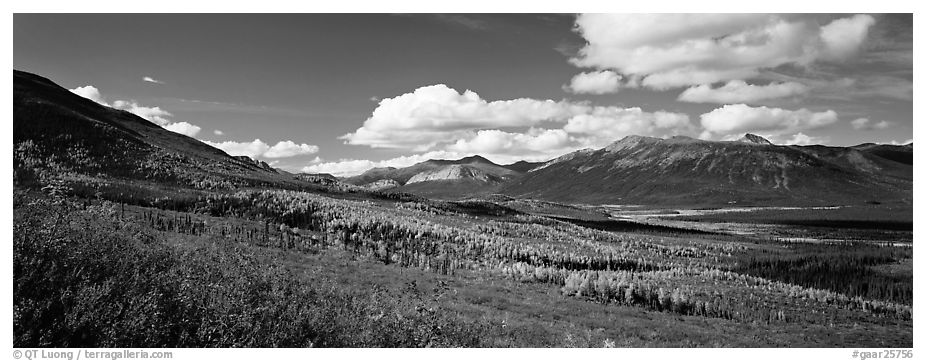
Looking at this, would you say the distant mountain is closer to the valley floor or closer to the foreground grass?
the valley floor

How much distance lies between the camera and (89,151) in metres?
69.3

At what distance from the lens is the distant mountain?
59.6 meters

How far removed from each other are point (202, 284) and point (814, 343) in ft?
74.2

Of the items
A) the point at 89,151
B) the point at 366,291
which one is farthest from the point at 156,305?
the point at 89,151

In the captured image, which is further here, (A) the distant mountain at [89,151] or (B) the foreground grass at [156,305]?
(A) the distant mountain at [89,151]

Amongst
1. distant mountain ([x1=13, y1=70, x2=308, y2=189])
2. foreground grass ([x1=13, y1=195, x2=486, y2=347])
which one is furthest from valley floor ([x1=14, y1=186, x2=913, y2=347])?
distant mountain ([x1=13, y1=70, x2=308, y2=189])

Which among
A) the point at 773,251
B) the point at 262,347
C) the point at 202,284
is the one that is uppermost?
the point at 202,284

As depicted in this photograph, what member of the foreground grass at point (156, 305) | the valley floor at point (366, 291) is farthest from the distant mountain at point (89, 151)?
the foreground grass at point (156, 305)

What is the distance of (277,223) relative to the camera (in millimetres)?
43375

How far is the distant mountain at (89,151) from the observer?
59.6m

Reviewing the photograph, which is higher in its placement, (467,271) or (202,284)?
(202,284)

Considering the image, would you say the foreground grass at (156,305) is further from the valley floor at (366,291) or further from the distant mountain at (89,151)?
the distant mountain at (89,151)

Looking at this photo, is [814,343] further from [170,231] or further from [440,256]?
Result: [170,231]
